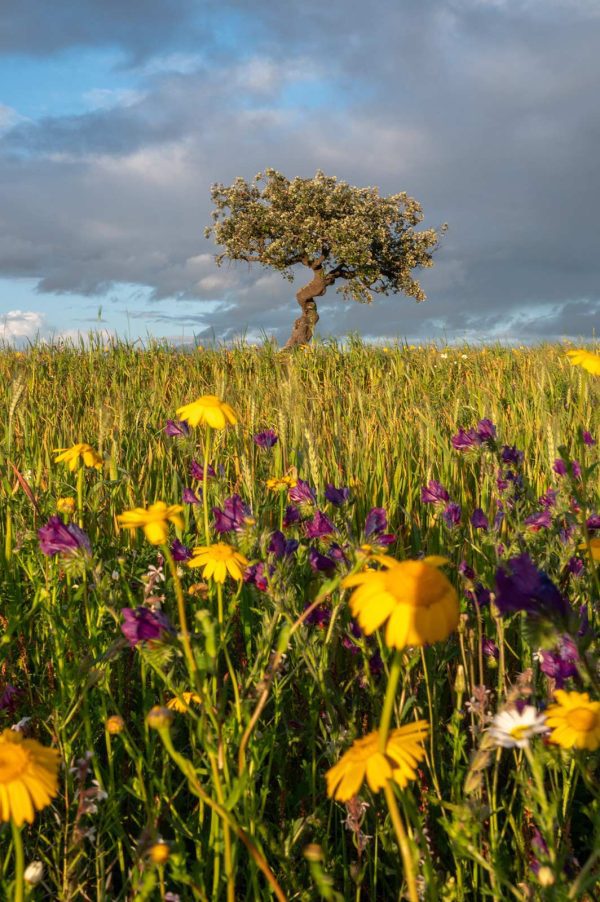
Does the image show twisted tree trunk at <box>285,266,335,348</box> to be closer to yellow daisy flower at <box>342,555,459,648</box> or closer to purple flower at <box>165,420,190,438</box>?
purple flower at <box>165,420,190,438</box>

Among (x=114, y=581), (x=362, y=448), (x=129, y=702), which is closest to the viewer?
(x=114, y=581)

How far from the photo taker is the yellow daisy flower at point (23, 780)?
2.43 ft

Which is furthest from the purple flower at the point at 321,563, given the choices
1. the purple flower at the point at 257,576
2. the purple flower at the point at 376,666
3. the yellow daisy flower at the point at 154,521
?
the yellow daisy flower at the point at 154,521

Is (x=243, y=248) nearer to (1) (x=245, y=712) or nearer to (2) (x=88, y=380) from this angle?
(2) (x=88, y=380)

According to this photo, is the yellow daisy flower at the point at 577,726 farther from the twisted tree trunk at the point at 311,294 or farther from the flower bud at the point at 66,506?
the twisted tree trunk at the point at 311,294

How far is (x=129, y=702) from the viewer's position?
183 cm

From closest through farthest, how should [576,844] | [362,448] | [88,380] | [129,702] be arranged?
[576,844], [129,702], [362,448], [88,380]

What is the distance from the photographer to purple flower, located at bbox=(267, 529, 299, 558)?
4.61 feet

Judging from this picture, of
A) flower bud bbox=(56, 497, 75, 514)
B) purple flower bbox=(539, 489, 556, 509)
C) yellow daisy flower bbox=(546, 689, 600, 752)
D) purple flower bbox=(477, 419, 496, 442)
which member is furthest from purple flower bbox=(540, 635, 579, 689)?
flower bud bbox=(56, 497, 75, 514)

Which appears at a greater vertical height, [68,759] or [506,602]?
[506,602]

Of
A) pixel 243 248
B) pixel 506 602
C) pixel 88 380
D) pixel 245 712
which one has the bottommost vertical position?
pixel 245 712

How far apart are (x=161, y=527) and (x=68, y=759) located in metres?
0.63

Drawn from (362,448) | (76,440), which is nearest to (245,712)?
(362,448)

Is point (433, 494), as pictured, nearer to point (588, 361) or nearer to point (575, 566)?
point (575, 566)
